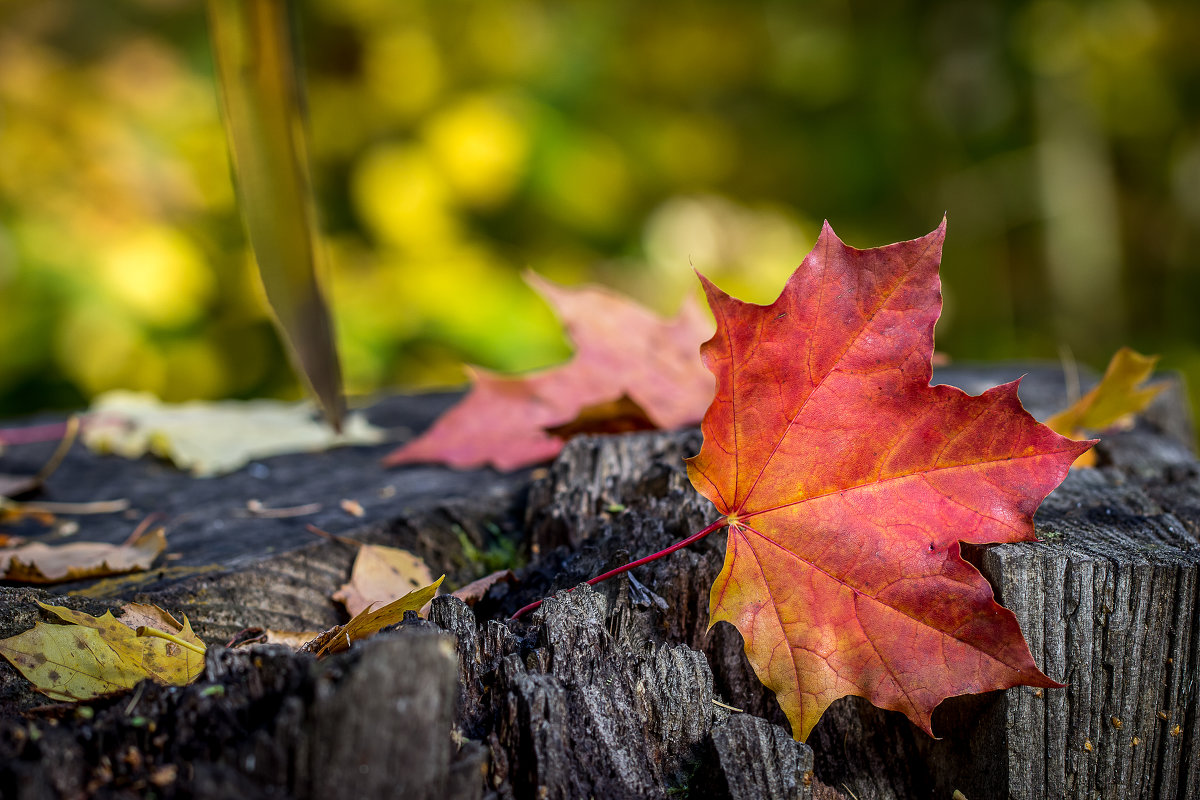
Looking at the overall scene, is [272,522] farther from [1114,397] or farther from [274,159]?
[1114,397]

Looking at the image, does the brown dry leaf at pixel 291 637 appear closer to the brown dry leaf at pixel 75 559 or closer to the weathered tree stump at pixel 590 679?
the weathered tree stump at pixel 590 679

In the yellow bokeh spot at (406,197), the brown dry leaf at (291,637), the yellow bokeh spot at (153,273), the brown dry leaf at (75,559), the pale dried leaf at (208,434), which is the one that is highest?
the yellow bokeh spot at (406,197)

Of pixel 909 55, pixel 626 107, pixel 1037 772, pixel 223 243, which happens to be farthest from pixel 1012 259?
pixel 1037 772

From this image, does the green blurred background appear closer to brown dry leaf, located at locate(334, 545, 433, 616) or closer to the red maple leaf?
the red maple leaf

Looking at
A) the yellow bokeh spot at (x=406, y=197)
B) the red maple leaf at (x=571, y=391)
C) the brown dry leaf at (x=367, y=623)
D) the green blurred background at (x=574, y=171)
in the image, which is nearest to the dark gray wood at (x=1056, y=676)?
the brown dry leaf at (x=367, y=623)

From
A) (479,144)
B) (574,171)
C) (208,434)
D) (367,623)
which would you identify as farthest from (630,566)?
(574,171)

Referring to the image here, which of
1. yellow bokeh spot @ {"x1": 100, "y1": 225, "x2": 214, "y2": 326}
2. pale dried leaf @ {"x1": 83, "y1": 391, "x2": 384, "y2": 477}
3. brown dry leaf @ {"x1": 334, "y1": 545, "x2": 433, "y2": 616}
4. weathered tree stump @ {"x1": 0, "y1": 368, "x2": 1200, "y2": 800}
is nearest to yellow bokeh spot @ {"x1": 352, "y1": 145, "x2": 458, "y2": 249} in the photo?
yellow bokeh spot @ {"x1": 100, "y1": 225, "x2": 214, "y2": 326}

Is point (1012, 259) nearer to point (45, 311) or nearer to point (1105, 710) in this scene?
point (1105, 710)
